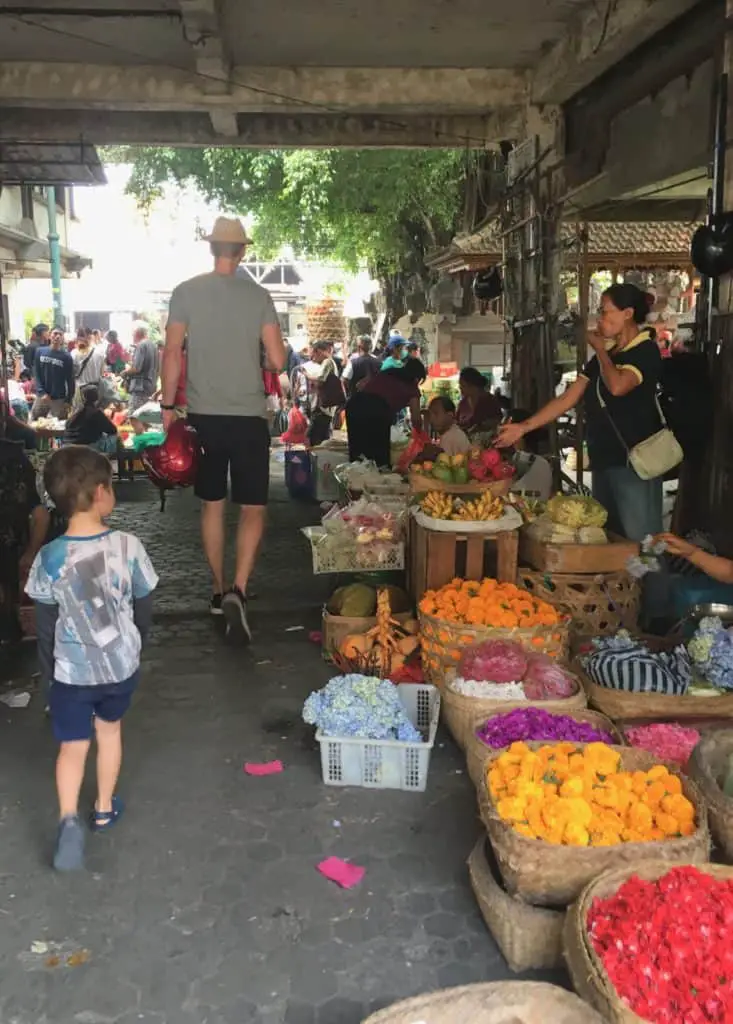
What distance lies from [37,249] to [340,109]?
42.3ft

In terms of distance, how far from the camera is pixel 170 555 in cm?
802

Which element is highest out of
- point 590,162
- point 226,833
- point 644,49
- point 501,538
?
point 644,49

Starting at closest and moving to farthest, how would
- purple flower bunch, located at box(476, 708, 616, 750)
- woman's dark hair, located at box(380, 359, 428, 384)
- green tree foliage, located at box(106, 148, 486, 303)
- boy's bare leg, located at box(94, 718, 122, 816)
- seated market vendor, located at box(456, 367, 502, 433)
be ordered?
boy's bare leg, located at box(94, 718, 122, 816), purple flower bunch, located at box(476, 708, 616, 750), seated market vendor, located at box(456, 367, 502, 433), woman's dark hair, located at box(380, 359, 428, 384), green tree foliage, located at box(106, 148, 486, 303)

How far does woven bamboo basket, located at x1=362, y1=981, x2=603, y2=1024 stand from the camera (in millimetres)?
2154

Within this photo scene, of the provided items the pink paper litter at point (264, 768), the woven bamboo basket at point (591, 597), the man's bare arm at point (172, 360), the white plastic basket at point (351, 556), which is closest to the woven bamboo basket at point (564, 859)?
the pink paper litter at point (264, 768)

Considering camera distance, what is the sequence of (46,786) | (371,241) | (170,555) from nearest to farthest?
1. (46,786)
2. (170,555)
3. (371,241)

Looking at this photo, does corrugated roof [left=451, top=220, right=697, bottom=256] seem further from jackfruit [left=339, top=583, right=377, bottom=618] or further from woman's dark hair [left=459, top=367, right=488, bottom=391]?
jackfruit [left=339, top=583, right=377, bottom=618]

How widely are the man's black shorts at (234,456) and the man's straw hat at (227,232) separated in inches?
41.2

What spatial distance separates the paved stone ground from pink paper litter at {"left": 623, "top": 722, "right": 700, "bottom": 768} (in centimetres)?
72

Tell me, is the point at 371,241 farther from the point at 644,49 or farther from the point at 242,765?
the point at 242,765

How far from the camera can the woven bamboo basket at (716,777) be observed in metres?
2.87

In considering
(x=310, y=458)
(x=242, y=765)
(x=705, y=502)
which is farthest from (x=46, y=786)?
(x=310, y=458)

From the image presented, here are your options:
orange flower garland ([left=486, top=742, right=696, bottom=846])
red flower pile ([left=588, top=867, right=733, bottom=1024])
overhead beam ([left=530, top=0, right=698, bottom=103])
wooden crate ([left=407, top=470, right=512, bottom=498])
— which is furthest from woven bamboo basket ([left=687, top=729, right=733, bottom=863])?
overhead beam ([left=530, top=0, right=698, bottom=103])

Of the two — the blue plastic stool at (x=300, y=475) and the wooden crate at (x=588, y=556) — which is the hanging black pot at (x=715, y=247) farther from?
the blue plastic stool at (x=300, y=475)
